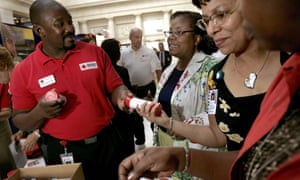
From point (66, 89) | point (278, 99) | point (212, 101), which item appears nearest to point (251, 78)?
point (212, 101)

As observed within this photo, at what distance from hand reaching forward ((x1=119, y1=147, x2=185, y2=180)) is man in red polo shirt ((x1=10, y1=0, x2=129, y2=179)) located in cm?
80

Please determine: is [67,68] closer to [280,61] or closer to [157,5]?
[280,61]

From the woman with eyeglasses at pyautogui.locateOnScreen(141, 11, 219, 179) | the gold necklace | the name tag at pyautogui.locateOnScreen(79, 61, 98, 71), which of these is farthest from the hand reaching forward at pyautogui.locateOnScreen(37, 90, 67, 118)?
the gold necklace

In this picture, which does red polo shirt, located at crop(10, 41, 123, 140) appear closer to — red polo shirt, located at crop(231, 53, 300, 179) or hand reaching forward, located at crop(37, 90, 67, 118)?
hand reaching forward, located at crop(37, 90, 67, 118)

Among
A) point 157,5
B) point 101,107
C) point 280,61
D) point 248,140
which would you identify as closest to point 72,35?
point 101,107

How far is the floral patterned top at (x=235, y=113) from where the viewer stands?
2.92ft

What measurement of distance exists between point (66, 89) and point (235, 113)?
99cm

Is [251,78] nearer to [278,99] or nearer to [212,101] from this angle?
[212,101]

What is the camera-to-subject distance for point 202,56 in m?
1.70

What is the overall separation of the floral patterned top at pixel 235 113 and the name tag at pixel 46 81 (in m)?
0.97

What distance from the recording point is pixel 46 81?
141 cm

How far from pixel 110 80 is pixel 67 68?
0.94 ft

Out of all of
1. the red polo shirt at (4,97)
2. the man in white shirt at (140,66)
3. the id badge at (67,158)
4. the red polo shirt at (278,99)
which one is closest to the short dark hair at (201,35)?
the id badge at (67,158)

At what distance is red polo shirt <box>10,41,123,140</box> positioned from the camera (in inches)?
56.1
